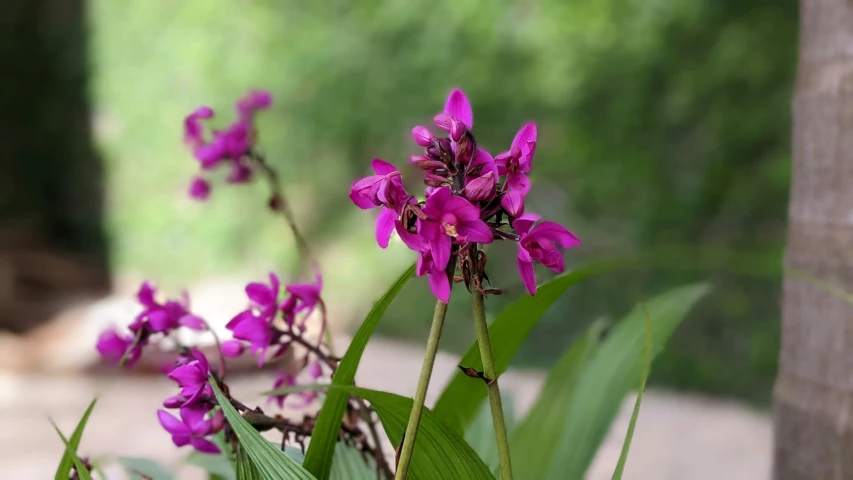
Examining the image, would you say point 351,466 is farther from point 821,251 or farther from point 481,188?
point 821,251

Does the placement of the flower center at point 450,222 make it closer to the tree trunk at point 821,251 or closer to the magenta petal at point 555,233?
the magenta petal at point 555,233

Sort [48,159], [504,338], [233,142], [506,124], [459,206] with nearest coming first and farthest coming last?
[459,206] < [504,338] < [233,142] < [506,124] < [48,159]

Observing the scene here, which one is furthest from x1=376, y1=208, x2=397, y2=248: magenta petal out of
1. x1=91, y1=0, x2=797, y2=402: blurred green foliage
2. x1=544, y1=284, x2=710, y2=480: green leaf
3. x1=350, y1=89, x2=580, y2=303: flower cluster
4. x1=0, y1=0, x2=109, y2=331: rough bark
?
x1=0, y1=0, x2=109, y2=331: rough bark

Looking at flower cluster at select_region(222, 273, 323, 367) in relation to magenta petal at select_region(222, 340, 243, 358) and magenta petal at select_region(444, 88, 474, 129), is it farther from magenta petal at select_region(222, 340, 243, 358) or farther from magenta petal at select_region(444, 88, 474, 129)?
magenta petal at select_region(444, 88, 474, 129)

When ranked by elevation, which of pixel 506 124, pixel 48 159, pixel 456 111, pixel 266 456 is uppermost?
pixel 48 159

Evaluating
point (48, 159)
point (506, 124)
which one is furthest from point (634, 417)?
point (48, 159)

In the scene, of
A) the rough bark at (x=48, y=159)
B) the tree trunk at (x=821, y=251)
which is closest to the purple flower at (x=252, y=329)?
the tree trunk at (x=821, y=251)

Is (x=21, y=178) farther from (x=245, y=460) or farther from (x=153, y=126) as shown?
(x=245, y=460)
